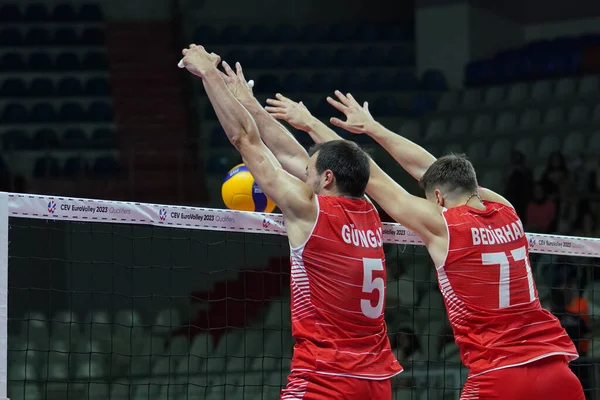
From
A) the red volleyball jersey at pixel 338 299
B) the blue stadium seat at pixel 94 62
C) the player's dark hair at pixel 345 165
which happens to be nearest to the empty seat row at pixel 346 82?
the blue stadium seat at pixel 94 62

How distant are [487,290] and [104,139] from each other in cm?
1156

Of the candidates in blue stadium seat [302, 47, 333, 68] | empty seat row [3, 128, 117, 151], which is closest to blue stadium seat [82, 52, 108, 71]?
empty seat row [3, 128, 117, 151]

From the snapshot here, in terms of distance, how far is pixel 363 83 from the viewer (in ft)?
57.8

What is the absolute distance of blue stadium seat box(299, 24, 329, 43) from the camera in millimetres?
18906

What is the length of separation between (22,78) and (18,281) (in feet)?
20.5

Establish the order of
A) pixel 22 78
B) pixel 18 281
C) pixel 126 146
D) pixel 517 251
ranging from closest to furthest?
pixel 517 251 → pixel 18 281 → pixel 126 146 → pixel 22 78

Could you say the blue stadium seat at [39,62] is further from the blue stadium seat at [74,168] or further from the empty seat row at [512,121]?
the empty seat row at [512,121]

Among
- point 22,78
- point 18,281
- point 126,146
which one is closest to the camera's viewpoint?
point 18,281

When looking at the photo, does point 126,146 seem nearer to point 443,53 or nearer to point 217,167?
point 217,167

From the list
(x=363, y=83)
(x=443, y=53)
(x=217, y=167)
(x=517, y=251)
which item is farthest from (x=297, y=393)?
(x=443, y=53)

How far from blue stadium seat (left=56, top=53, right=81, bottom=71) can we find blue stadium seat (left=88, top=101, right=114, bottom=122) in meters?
1.35

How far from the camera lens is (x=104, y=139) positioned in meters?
15.6

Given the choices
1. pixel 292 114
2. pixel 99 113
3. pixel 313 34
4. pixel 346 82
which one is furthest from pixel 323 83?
pixel 292 114

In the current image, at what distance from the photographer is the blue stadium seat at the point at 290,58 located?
1816 centimetres
